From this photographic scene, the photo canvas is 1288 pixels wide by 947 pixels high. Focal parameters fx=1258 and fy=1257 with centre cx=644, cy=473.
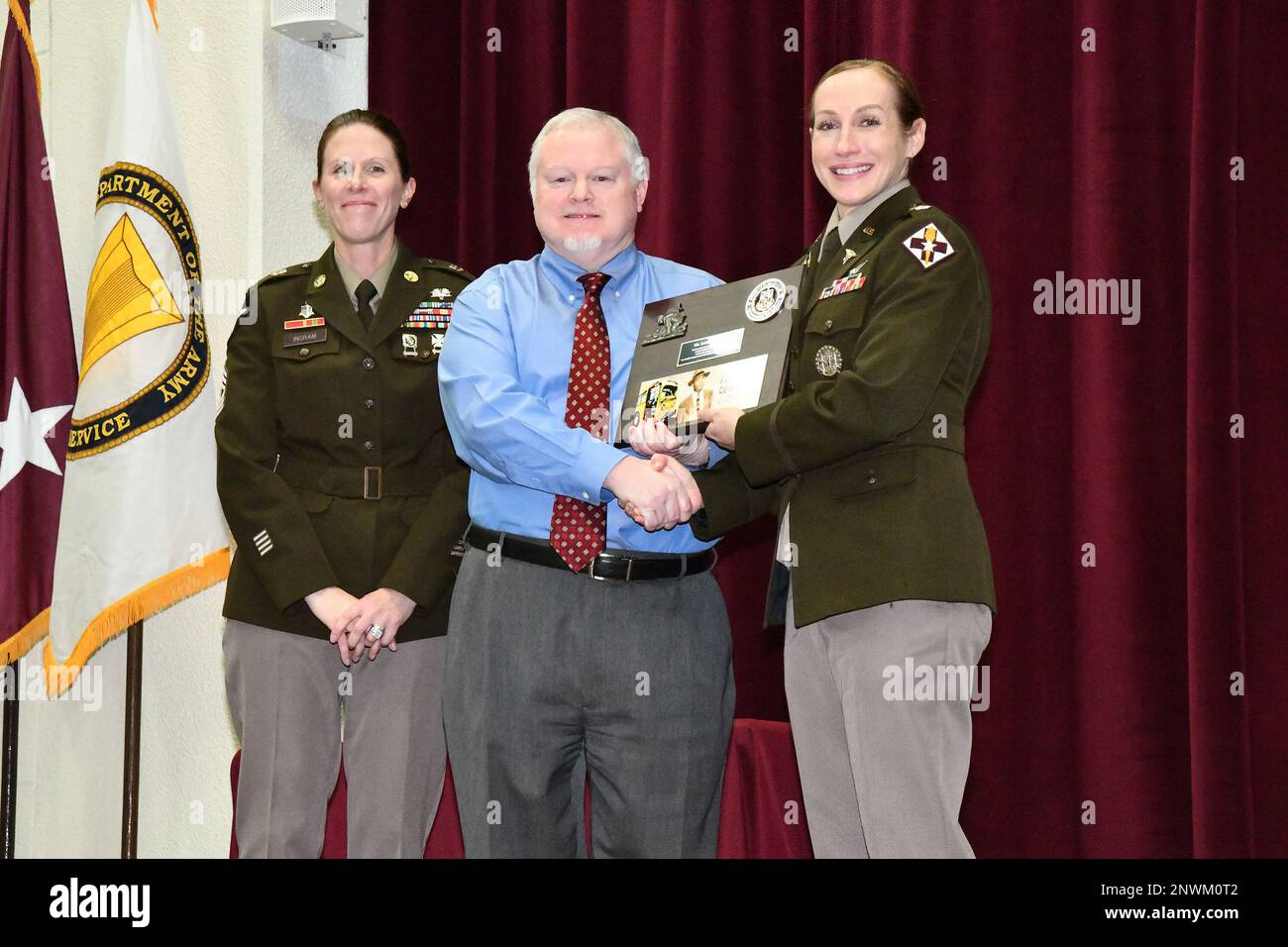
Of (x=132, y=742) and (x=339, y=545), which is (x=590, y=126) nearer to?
(x=339, y=545)

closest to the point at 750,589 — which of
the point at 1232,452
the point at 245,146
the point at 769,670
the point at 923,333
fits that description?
the point at 769,670

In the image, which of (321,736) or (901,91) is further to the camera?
(321,736)

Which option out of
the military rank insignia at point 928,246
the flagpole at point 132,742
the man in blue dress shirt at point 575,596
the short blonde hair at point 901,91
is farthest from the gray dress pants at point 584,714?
the flagpole at point 132,742

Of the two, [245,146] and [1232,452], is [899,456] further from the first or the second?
[245,146]

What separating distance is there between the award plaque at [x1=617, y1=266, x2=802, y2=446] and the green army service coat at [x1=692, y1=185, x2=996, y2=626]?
0.24ft

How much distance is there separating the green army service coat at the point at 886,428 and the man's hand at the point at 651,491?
13cm

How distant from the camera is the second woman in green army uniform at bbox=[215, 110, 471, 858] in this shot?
257 centimetres

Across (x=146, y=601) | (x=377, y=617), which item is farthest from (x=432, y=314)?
(x=146, y=601)

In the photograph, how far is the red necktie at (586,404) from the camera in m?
2.25

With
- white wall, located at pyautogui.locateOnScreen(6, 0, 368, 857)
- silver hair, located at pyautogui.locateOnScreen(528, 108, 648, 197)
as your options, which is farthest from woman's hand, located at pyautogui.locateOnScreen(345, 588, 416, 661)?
white wall, located at pyautogui.locateOnScreen(6, 0, 368, 857)

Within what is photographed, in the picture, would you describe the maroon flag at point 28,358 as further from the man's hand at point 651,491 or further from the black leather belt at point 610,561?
the man's hand at point 651,491

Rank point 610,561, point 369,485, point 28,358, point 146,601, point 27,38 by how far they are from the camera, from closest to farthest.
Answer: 1. point 610,561
2. point 369,485
3. point 146,601
4. point 28,358
5. point 27,38

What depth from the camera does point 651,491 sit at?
2162 millimetres

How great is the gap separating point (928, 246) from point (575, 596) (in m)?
0.86
